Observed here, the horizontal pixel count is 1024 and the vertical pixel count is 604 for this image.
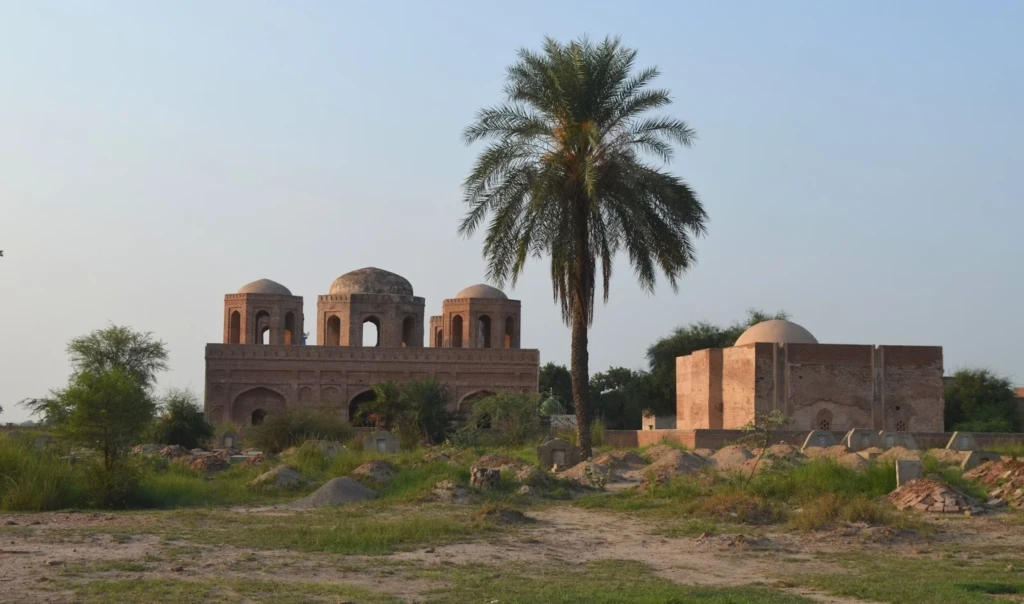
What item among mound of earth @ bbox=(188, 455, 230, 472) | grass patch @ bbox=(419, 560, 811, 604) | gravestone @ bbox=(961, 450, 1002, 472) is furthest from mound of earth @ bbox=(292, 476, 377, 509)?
gravestone @ bbox=(961, 450, 1002, 472)

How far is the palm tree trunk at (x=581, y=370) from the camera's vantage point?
17891 mm

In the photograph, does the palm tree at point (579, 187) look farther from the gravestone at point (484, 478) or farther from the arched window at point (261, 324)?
the arched window at point (261, 324)

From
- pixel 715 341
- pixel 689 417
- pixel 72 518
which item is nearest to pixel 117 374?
pixel 72 518

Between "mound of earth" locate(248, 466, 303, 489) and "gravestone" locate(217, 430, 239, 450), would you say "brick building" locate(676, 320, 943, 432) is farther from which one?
"mound of earth" locate(248, 466, 303, 489)

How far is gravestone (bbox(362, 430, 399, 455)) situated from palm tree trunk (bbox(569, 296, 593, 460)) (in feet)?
19.7

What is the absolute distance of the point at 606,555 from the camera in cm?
955

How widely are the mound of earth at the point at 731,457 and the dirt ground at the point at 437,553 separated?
607cm

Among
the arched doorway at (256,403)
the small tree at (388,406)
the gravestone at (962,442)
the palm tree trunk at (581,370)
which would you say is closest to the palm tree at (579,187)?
the palm tree trunk at (581,370)

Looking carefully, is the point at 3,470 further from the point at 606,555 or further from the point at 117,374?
the point at 606,555

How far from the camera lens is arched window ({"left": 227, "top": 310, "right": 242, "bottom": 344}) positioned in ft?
141

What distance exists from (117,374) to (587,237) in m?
7.07

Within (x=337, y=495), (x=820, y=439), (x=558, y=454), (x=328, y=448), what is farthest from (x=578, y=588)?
(x=820, y=439)

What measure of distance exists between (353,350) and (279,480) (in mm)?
26566

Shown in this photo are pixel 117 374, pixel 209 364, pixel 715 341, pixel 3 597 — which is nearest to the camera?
pixel 3 597
